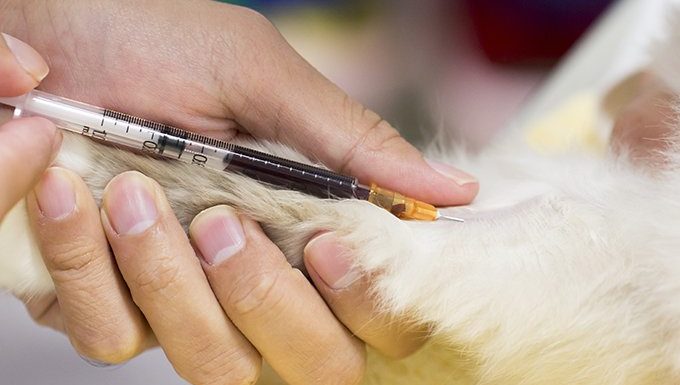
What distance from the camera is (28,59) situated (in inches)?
25.7

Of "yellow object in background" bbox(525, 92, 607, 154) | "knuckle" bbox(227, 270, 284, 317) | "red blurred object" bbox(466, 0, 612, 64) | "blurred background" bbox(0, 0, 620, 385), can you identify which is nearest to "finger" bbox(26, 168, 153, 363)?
"knuckle" bbox(227, 270, 284, 317)

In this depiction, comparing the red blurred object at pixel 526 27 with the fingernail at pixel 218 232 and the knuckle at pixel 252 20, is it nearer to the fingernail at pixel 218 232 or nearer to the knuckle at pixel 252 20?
the knuckle at pixel 252 20

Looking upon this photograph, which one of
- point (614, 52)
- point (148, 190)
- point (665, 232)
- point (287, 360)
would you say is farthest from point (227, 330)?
point (614, 52)

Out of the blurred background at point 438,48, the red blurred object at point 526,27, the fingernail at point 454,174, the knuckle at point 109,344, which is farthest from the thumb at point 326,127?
the red blurred object at point 526,27

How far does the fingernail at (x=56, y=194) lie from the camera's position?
0.60 metres

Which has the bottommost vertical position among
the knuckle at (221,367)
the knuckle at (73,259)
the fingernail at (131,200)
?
the knuckle at (221,367)

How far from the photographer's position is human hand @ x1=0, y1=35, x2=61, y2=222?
1.80 ft

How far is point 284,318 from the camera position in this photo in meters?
0.68

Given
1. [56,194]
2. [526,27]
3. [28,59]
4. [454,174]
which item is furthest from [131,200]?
[526,27]

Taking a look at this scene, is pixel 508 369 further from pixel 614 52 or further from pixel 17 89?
pixel 614 52

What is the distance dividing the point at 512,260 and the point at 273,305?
21 centimetres

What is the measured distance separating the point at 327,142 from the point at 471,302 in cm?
24

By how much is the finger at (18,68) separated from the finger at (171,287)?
0.11 metres

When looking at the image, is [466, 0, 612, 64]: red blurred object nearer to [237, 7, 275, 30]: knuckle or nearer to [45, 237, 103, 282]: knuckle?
[237, 7, 275, 30]: knuckle
